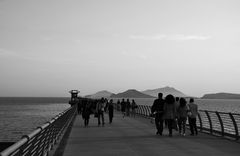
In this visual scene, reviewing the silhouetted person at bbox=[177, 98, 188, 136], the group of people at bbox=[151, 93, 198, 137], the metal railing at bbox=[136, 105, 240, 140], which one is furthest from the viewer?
the silhouetted person at bbox=[177, 98, 188, 136]

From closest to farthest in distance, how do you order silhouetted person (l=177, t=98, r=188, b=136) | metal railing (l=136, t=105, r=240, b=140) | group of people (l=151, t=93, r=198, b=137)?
metal railing (l=136, t=105, r=240, b=140) < group of people (l=151, t=93, r=198, b=137) < silhouetted person (l=177, t=98, r=188, b=136)

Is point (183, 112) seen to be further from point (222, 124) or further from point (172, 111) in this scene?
point (222, 124)

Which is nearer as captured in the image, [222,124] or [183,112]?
[222,124]

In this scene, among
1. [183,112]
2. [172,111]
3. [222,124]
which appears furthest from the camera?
[183,112]

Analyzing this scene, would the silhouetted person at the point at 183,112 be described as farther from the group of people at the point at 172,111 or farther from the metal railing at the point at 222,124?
the metal railing at the point at 222,124

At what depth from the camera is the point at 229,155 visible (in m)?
9.37

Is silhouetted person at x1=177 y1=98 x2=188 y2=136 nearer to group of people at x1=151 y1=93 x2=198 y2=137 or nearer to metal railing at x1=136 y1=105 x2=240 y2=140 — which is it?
group of people at x1=151 y1=93 x2=198 y2=137

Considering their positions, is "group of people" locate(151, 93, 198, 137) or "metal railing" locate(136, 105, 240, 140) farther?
"group of people" locate(151, 93, 198, 137)

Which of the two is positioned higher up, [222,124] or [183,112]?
[183,112]

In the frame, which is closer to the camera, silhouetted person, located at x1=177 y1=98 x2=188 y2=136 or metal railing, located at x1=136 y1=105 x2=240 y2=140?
metal railing, located at x1=136 y1=105 x2=240 y2=140

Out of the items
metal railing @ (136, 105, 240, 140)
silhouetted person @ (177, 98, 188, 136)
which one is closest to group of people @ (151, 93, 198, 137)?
silhouetted person @ (177, 98, 188, 136)

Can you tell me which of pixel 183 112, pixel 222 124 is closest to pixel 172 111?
pixel 183 112

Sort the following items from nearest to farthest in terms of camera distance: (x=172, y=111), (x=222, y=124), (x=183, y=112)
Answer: (x=222, y=124) < (x=172, y=111) < (x=183, y=112)

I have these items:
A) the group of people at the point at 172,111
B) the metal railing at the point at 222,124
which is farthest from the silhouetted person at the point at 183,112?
the metal railing at the point at 222,124
